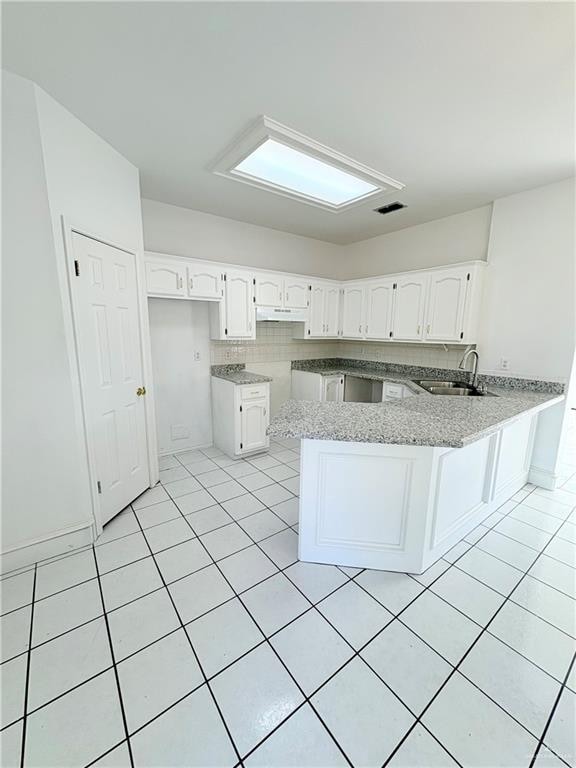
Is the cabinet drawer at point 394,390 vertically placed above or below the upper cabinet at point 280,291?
below

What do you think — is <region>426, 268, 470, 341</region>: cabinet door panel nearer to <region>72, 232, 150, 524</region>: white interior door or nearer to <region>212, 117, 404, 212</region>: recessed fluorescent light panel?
<region>212, 117, 404, 212</region>: recessed fluorescent light panel

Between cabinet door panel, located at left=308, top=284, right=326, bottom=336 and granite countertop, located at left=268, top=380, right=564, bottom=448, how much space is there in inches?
81.3

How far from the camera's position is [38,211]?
1.74m

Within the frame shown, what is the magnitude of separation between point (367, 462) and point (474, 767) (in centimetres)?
113

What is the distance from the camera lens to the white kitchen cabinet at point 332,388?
4137mm

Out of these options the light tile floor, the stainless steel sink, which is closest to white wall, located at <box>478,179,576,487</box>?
the stainless steel sink

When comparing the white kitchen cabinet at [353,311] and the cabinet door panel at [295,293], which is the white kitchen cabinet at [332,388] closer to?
the white kitchen cabinet at [353,311]

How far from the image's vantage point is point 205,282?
3.17 meters

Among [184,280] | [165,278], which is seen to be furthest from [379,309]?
[165,278]

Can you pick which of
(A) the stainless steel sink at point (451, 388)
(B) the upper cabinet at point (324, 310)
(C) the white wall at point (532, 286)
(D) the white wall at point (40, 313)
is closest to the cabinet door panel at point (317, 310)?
(B) the upper cabinet at point (324, 310)

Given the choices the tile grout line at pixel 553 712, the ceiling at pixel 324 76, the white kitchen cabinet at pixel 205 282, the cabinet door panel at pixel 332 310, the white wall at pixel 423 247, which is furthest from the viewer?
the cabinet door panel at pixel 332 310

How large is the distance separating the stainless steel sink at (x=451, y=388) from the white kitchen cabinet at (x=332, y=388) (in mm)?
1093

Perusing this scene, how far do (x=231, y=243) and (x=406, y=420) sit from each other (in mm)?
2949

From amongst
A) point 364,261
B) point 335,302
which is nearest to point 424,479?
point 335,302
